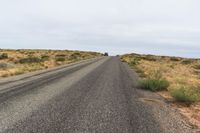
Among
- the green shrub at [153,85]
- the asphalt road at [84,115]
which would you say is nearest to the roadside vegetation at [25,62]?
the green shrub at [153,85]

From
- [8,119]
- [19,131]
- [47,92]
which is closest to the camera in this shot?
[19,131]

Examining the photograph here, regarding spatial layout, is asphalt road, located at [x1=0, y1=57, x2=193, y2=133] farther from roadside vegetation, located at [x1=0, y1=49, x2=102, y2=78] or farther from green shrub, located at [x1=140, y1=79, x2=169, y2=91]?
roadside vegetation, located at [x1=0, y1=49, x2=102, y2=78]

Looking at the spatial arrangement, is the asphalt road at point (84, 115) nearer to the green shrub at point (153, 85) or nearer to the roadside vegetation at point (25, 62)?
the green shrub at point (153, 85)

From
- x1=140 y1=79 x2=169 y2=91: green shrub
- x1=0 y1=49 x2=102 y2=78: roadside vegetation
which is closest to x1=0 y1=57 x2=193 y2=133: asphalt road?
x1=140 y1=79 x2=169 y2=91: green shrub

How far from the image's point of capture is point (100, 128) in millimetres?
6965

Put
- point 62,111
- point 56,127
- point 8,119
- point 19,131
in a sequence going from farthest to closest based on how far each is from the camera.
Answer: point 62,111, point 8,119, point 56,127, point 19,131

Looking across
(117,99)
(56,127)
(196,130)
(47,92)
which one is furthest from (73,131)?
(47,92)

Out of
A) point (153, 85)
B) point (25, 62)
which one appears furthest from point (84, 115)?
point (25, 62)

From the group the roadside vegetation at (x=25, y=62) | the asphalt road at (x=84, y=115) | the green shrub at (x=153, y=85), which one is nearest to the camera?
the asphalt road at (x=84, y=115)

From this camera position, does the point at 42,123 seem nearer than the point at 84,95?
Yes

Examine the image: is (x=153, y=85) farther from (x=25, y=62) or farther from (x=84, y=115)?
(x=25, y=62)

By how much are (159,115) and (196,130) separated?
152cm

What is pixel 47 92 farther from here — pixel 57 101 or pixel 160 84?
pixel 160 84

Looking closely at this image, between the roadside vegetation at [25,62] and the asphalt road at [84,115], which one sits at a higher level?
the asphalt road at [84,115]
